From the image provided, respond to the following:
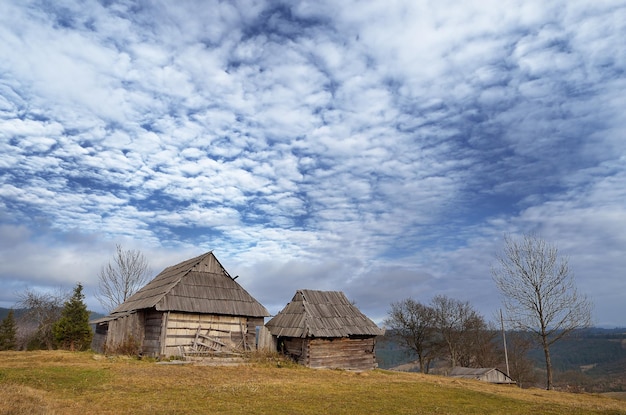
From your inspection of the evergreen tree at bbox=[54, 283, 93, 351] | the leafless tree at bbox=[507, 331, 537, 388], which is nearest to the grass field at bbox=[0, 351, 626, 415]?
the evergreen tree at bbox=[54, 283, 93, 351]

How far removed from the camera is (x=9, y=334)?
42062 millimetres

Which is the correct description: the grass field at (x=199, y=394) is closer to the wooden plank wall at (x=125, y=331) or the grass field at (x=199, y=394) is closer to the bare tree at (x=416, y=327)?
the wooden plank wall at (x=125, y=331)

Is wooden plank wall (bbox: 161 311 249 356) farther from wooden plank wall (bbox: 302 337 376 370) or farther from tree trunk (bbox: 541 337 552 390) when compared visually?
tree trunk (bbox: 541 337 552 390)

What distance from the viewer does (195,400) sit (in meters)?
11.5

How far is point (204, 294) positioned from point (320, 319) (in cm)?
831

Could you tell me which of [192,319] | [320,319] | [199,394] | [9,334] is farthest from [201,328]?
[9,334]

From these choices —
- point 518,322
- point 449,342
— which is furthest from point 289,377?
point 449,342

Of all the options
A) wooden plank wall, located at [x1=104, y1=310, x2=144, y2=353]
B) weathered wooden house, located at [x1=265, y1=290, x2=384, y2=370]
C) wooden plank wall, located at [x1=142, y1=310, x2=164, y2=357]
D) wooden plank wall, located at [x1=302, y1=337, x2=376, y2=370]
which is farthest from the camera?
weathered wooden house, located at [x1=265, y1=290, x2=384, y2=370]

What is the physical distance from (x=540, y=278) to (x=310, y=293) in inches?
666

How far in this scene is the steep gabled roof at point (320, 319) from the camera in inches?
1046

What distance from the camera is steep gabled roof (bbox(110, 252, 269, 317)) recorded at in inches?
930

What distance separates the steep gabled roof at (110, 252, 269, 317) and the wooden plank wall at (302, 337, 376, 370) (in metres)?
4.03

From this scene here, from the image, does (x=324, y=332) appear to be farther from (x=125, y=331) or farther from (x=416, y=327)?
(x=416, y=327)

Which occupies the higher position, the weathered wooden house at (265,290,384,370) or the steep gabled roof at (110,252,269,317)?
the steep gabled roof at (110,252,269,317)
